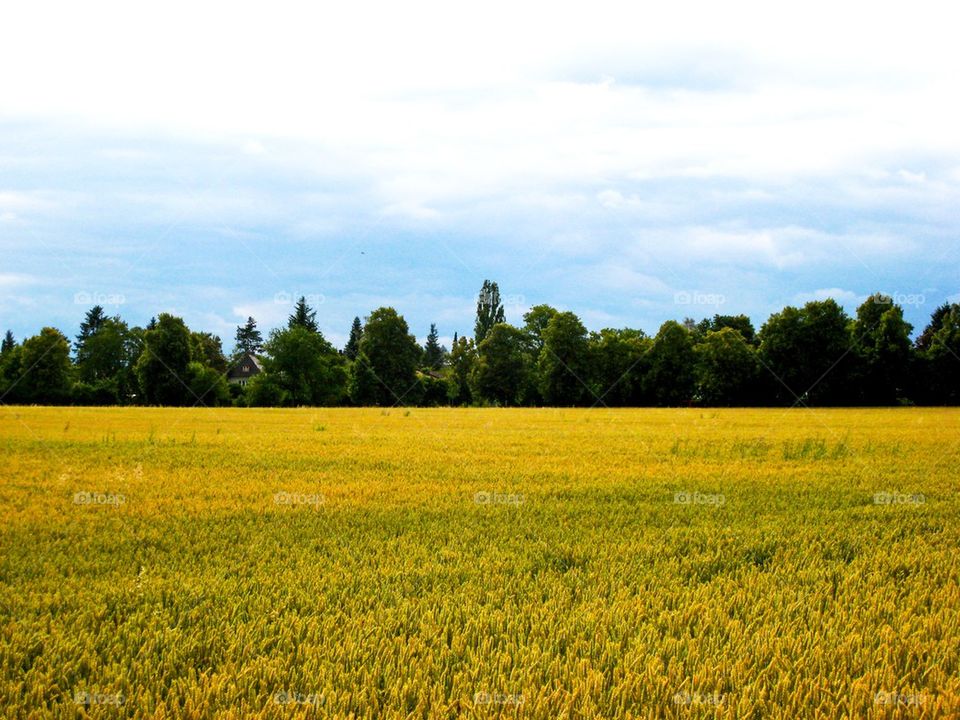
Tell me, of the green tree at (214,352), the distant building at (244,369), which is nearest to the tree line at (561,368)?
the green tree at (214,352)

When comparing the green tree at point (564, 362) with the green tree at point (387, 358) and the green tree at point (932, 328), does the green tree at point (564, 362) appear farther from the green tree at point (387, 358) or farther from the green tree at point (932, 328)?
the green tree at point (932, 328)

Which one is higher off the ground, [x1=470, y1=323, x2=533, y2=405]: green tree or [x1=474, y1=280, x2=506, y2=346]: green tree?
[x1=474, y1=280, x2=506, y2=346]: green tree

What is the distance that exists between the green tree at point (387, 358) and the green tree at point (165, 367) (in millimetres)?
19747

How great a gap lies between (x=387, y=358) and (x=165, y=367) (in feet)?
80.4

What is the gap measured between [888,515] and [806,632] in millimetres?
5144

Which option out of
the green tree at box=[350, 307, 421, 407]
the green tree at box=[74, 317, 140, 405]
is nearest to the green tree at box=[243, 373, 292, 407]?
the green tree at box=[350, 307, 421, 407]

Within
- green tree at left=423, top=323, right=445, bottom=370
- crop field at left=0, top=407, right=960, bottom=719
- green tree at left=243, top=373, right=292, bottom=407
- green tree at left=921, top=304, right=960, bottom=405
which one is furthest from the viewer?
green tree at left=423, top=323, right=445, bottom=370

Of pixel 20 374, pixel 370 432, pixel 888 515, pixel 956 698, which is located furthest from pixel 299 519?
pixel 20 374

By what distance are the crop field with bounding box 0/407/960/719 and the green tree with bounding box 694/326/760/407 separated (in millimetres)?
67499

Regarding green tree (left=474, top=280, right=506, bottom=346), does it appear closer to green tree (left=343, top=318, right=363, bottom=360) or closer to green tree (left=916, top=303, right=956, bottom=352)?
green tree (left=343, top=318, right=363, bottom=360)

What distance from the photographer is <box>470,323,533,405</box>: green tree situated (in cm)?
8150

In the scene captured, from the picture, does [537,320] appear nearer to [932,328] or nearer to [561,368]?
[561,368]

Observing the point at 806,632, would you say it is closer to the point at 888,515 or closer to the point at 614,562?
the point at 614,562

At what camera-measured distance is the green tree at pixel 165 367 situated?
245ft
